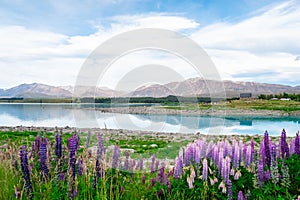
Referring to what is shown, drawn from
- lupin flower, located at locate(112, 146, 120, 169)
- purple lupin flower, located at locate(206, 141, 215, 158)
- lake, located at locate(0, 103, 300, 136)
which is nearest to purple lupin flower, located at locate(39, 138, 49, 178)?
lupin flower, located at locate(112, 146, 120, 169)

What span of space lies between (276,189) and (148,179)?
2080 millimetres

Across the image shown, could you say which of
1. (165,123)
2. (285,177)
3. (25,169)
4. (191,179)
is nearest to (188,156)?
(191,179)

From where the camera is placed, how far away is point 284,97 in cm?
7550

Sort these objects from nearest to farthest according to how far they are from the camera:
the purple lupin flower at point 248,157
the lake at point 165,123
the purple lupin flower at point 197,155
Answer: the purple lupin flower at point 197,155 → the purple lupin flower at point 248,157 → the lake at point 165,123

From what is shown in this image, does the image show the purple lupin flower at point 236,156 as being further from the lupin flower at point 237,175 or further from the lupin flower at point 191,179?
the lupin flower at point 191,179

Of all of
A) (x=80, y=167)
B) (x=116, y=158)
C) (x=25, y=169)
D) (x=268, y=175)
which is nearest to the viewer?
(x=25, y=169)

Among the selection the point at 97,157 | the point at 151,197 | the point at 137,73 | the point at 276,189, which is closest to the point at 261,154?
the point at 276,189

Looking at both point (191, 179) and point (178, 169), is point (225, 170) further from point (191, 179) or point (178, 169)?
point (178, 169)

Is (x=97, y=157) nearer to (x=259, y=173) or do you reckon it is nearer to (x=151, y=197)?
(x=151, y=197)

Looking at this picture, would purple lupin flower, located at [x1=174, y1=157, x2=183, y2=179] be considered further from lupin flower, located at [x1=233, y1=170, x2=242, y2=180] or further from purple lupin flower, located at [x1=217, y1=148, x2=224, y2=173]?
lupin flower, located at [x1=233, y1=170, x2=242, y2=180]

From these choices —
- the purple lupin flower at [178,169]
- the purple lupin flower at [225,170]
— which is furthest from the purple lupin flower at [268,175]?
the purple lupin flower at [178,169]

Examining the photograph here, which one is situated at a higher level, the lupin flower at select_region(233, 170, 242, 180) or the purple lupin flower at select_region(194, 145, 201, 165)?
the purple lupin flower at select_region(194, 145, 201, 165)

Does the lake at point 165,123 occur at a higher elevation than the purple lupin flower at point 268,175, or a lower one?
lower

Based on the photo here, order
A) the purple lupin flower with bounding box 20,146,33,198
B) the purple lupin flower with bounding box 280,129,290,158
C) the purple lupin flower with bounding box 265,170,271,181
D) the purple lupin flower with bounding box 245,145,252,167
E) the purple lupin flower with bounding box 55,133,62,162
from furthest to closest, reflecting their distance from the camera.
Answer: the purple lupin flower with bounding box 280,129,290,158 → the purple lupin flower with bounding box 55,133,62,162 → the purple lupin flower with bounding box 245,145,252,167 → the purple lupin flower with bounding box 265,170,271,181 → the purple lupin flower with bounding box 20,146,33,198
